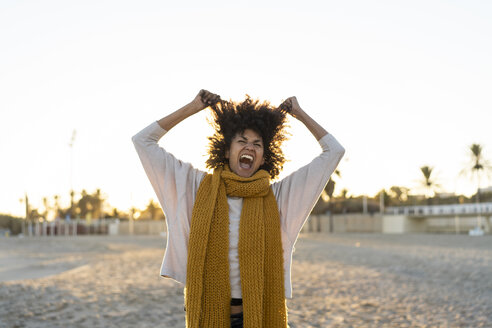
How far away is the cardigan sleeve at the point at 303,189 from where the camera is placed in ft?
7.38

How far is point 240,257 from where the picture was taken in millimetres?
2135

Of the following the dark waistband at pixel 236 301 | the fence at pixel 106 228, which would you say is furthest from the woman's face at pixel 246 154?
the fence at pixel 106 228

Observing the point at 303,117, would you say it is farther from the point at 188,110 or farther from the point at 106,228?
the point at 106,228

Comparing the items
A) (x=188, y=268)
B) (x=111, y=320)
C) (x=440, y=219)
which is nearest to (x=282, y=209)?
(x=188, y=268)

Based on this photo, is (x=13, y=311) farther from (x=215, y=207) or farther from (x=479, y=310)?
(x=479, y=310)

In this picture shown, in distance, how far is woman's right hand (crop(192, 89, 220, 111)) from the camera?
230 cm

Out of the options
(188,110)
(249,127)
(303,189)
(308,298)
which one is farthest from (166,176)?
(308,298)

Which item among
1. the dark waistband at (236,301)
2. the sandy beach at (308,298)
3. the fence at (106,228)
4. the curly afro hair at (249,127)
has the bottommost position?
the fence at (106,228)

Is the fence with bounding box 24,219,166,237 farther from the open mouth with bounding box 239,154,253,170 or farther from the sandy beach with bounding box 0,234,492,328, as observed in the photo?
the open mouth with bounding box 239,154,253,170

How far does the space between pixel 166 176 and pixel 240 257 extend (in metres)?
0.50

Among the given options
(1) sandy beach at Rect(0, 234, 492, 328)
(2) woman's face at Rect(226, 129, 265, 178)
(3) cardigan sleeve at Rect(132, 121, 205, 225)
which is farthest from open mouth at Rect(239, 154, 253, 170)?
(1) sandy beach at Rect(0, 234, 492, 328)

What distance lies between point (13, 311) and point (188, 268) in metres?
5.49

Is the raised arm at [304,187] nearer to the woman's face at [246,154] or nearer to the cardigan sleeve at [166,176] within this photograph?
the woman's face at [246,154]

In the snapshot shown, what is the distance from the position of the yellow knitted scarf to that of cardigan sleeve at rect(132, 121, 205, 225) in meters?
0.07
